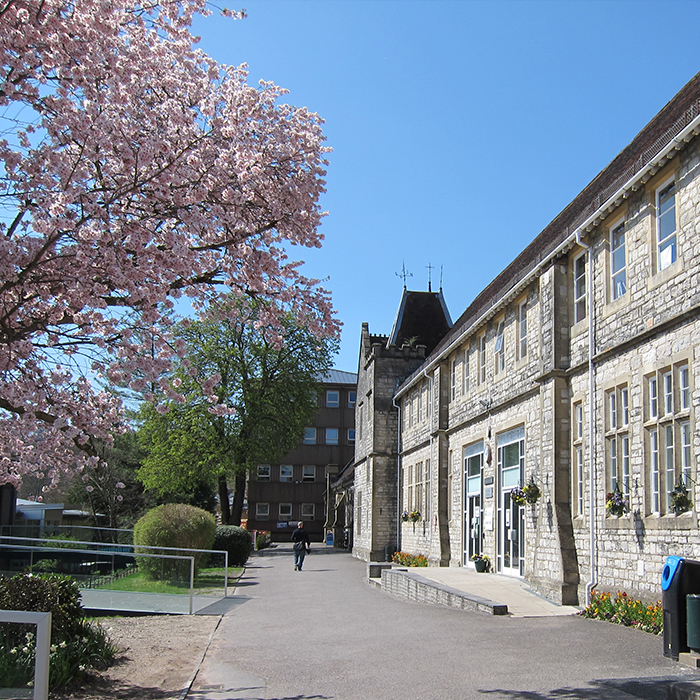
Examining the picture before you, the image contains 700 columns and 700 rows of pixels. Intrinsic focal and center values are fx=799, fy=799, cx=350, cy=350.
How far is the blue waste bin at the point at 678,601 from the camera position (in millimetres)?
7348

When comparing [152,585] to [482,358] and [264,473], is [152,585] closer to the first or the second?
[482,358]

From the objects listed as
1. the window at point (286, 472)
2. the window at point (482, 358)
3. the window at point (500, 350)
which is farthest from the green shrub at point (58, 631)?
the window at point (286, 472)

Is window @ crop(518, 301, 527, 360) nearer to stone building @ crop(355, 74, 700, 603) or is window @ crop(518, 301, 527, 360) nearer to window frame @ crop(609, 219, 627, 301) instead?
stone building @ crop(355, 74, 700, 603)

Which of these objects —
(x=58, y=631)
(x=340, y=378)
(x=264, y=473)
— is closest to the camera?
(x=58, y=631)

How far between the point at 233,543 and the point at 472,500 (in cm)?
1044

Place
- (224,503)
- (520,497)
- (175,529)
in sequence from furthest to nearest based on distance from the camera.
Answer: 1. (224,503)
2. (175,529)
3. (520,497)

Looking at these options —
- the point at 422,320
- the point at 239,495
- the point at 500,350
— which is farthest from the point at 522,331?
the point at 239,495

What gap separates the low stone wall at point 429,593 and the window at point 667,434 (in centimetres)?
322

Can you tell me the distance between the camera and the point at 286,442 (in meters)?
41.9

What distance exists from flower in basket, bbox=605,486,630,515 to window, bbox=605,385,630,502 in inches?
3.3

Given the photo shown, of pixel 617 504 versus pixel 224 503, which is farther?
pixel 224 503

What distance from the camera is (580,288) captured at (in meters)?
14.9

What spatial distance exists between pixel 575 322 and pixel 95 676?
1022 cm

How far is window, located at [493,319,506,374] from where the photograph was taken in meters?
19.2
